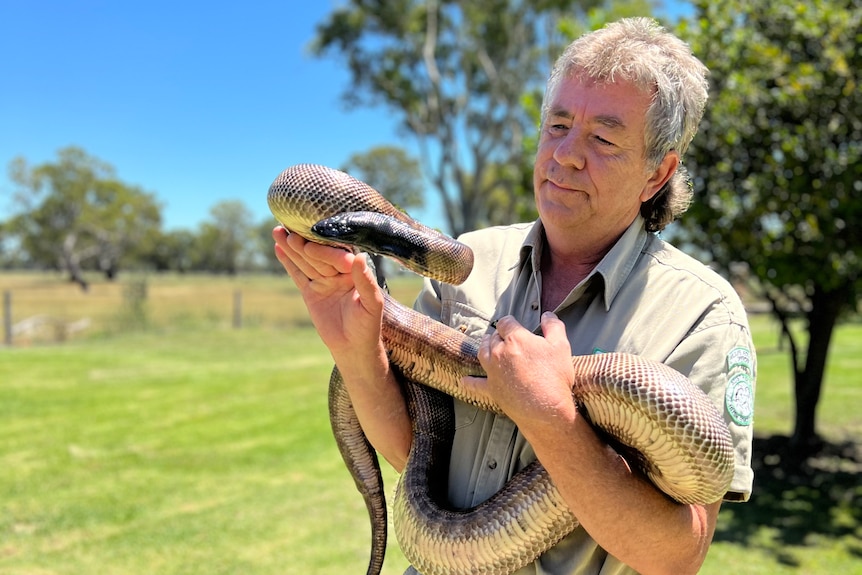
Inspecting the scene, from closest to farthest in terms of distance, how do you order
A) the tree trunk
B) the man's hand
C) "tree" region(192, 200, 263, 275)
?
the man's hand < the tree trunk < "tree" region(192, 200, 263, 275)

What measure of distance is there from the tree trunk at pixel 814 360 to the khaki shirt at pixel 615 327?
→ 7.93 metres

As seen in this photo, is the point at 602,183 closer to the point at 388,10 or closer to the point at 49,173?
the point at 388,10

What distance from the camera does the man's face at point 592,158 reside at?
2.08 metres

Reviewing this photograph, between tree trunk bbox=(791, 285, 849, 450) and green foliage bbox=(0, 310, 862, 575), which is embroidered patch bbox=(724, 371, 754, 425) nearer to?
green foliage bbox=(0, 310, 862, 575)

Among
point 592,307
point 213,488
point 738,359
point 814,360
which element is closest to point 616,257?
point 592,307

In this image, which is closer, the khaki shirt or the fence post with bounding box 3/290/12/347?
the khaki shirt

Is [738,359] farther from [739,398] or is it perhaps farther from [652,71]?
[652,71]

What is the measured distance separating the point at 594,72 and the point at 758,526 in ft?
23.6

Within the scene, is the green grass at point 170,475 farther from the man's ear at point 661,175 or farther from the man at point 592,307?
the man's ear at point 661,175

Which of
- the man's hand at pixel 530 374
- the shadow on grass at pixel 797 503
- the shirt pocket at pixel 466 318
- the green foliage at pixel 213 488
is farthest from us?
the shadow on grass at pixel 797 503

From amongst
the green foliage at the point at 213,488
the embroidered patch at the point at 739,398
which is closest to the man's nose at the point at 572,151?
the embroidered patch at the point at 739,398

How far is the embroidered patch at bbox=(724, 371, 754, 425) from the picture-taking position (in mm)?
1980

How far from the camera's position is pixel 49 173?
75375mm

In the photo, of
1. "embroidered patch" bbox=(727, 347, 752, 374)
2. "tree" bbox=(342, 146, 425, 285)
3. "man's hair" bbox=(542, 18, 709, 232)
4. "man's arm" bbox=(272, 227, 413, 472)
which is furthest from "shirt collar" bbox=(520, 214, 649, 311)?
"tree" bbox=(342, 146, 425, 285)
